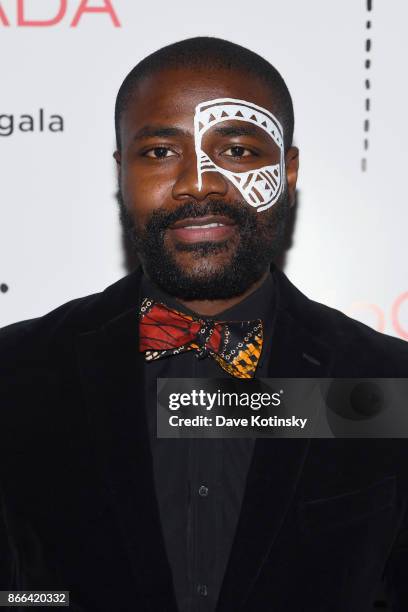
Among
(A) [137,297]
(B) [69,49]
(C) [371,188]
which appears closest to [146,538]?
(A) [137,297]

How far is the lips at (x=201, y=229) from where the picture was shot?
173 centimetres

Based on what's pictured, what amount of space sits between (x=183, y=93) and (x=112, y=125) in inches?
25.5

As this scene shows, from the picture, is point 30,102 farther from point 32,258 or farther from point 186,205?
point 186,205

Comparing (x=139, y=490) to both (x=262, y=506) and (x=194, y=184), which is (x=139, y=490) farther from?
(x=194, y=184)

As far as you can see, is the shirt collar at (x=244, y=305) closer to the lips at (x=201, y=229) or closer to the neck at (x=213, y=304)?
the neck at (x=213, y=304)

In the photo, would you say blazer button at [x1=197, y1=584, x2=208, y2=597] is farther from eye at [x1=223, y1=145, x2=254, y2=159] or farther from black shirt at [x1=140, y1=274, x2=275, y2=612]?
eye at [x1=223, y1=145, x2=254, y2=159]

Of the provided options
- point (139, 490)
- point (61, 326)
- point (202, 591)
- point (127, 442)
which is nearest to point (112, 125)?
point (61, 326)

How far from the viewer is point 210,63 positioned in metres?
1.80

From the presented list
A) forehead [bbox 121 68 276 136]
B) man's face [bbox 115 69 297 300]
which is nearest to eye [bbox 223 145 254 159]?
man's face [bbox 115 69 297 300]

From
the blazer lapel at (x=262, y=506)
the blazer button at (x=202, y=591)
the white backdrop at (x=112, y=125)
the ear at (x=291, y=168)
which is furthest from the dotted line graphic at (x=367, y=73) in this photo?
Answer: the blazer button at (x=202, y=591)

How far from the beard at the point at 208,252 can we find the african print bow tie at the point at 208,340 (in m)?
0.07

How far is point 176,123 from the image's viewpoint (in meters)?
1.75

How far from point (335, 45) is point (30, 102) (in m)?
0.90

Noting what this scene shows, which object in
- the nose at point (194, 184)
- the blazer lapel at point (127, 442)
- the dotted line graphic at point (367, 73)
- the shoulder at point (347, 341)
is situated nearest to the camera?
the blazer lapel at point (127, 442)
